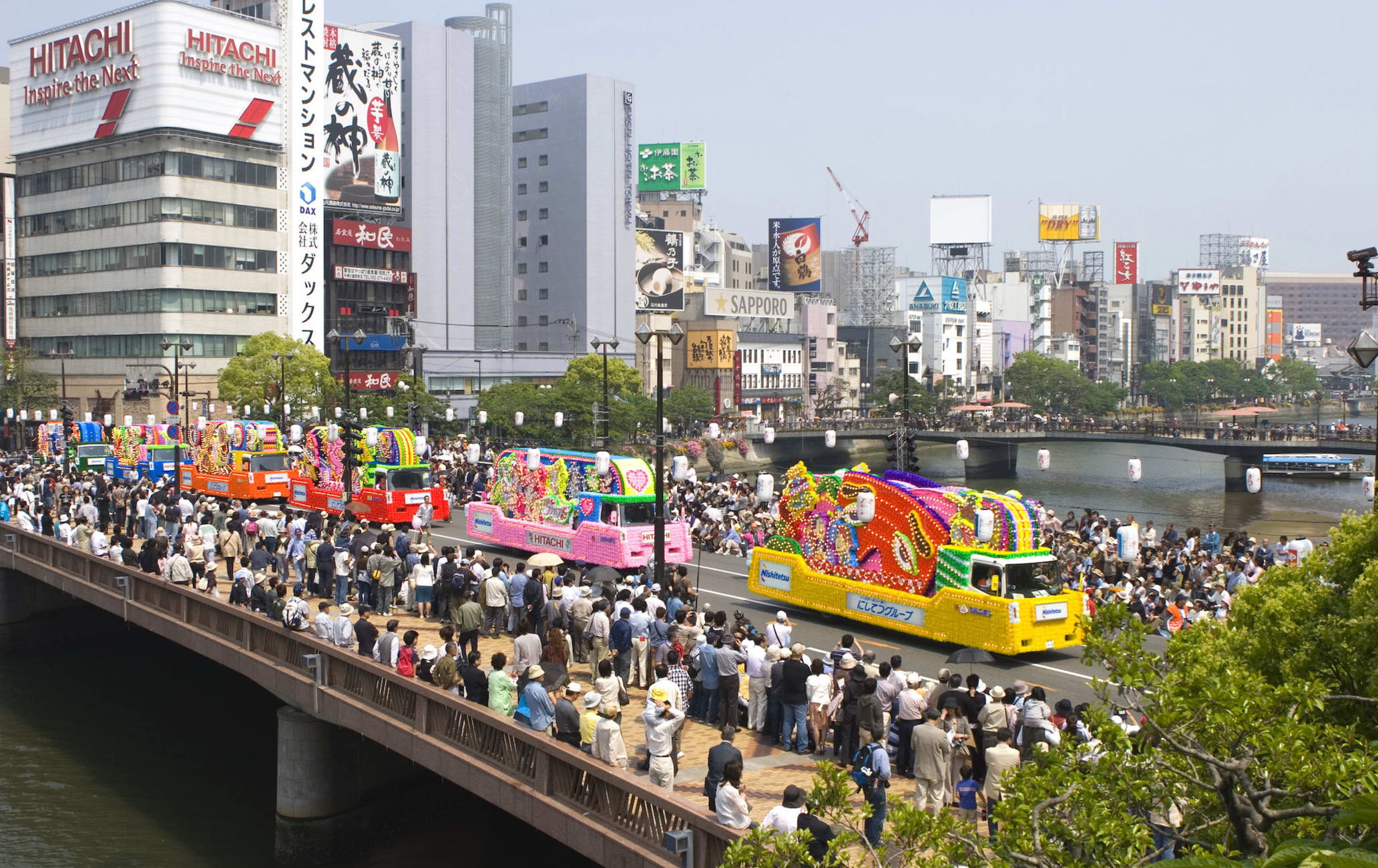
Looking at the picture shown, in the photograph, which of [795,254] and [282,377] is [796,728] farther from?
[795,254]

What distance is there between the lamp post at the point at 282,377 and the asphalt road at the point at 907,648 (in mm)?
36930

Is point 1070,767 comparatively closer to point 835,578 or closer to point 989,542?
point 989,542

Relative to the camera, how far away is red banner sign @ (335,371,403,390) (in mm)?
92625

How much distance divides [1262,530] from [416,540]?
4490 cm

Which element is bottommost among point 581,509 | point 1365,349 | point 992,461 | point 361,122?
point 992,461

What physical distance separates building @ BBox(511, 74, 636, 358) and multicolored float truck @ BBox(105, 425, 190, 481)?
2428 inches

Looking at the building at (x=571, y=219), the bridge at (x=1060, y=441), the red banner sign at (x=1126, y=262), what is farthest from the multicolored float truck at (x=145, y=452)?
the red banner sign at (x=1126, y=262)

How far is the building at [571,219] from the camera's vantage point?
4525 inches

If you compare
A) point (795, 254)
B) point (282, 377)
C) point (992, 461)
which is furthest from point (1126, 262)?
point (282, 377)

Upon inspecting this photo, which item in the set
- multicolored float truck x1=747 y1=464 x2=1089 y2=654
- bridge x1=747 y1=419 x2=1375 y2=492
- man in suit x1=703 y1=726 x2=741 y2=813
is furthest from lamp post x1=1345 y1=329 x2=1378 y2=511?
bridge x1=747 y1=419 x2=1375 y2=492

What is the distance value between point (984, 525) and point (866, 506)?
2872 millimetres

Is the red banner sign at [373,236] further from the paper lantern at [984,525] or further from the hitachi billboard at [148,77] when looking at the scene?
the paper lantern at [984,525]

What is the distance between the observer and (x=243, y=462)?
45062 millimetres

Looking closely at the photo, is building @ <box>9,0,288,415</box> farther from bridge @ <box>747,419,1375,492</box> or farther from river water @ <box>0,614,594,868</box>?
river water @ <box>0,614,594,868</box>
